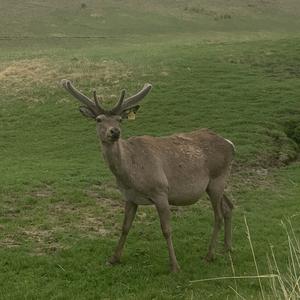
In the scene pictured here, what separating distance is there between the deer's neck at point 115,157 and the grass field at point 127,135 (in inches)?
66.0

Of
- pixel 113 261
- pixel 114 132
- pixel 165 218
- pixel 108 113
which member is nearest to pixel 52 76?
pixel 113 261

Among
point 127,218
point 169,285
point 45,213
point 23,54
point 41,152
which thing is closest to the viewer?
point 169,285

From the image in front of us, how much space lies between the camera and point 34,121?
21516 mm

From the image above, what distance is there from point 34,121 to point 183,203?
1347 centimetres

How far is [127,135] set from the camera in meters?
19.1

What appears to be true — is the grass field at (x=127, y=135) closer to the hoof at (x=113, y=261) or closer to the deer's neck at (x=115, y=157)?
the hoof at (x=113, y=261)

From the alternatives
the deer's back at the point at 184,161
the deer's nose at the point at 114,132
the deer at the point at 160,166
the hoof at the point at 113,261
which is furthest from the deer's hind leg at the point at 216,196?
the deer's nose at the point at 114,132

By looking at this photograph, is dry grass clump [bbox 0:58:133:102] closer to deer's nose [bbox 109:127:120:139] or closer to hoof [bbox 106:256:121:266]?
hoof [bbox 106:256:121:266]

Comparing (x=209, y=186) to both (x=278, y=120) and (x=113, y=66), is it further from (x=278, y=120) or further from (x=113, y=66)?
(x=113, y=66)

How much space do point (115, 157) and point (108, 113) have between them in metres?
0.69

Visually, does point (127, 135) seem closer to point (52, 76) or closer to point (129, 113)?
point (52, 76)

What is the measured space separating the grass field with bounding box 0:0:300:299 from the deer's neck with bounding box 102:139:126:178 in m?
1.68

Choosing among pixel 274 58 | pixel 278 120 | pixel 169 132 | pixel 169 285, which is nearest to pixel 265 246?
pixel 169 285

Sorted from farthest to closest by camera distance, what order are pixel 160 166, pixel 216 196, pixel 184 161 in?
pixel 216 196
pixel 184 161
pixel 160 166
